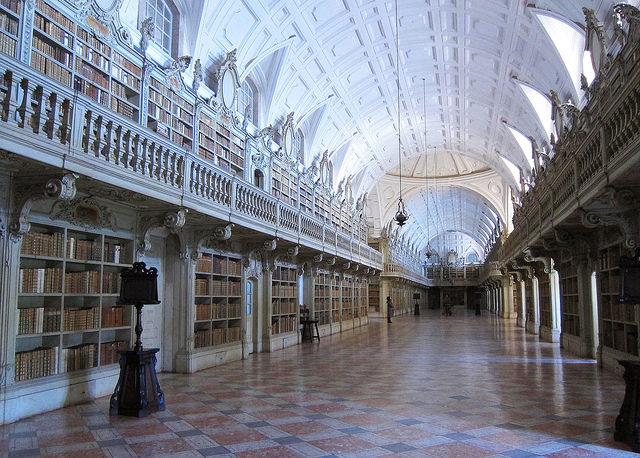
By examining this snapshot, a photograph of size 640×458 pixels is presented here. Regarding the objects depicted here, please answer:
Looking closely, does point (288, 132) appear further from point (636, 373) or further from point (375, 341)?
point (636, 373)

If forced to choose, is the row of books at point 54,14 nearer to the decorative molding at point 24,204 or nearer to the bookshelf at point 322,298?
the decorative molding at point 24,204

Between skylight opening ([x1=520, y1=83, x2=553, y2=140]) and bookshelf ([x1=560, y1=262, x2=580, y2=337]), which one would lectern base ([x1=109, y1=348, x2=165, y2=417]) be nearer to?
bookshelf ([x1=560, y1=262, x2=580, y2=337])

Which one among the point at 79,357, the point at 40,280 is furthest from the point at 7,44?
the point at 79,357

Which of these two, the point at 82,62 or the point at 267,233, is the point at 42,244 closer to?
the point at 82,62

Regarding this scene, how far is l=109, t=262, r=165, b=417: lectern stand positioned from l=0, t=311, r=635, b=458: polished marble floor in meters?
0.22

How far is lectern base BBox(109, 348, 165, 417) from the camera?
628 centimetres

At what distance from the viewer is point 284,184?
16188 millimetres

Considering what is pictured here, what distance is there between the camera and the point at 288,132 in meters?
16.8

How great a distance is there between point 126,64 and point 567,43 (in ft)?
35.4

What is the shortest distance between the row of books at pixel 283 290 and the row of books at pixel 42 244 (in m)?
8.01

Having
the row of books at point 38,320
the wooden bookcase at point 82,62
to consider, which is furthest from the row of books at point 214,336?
the wooden bookcase at point 82,62

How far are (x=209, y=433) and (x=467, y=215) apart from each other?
4635cm

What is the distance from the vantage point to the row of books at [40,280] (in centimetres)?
644

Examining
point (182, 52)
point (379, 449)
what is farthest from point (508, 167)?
point (379, 449)
